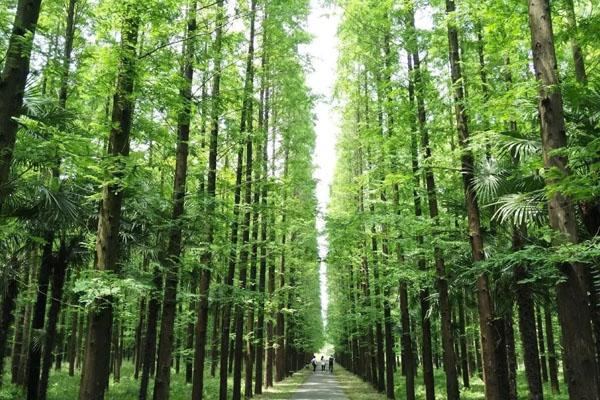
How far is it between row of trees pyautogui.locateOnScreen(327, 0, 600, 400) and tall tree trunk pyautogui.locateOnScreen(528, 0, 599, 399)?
13 millimetres

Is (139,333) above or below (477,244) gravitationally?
below

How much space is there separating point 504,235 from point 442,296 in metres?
2.26

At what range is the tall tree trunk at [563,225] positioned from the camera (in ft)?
16.5

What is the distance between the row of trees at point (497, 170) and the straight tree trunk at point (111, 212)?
525cm

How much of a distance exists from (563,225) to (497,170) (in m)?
4.41

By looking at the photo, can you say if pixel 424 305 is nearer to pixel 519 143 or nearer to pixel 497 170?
pixel 497 170

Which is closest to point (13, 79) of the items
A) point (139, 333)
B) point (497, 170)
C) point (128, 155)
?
point (128, 155)

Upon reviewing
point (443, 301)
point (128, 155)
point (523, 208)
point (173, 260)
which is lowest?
point (443, 301)

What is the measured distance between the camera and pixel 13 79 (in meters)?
5.68

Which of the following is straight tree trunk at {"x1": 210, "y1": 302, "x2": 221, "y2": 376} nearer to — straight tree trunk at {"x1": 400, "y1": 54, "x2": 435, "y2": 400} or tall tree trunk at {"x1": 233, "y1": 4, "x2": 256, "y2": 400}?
tall tree trunk at {"x1": 233, "y1": 4, "x2": 256, "y2": 400}

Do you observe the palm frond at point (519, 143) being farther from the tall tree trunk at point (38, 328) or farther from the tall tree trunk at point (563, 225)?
the tall tree trunk at point (38, 328)

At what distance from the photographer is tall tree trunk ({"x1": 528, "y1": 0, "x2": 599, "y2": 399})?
16.5ft

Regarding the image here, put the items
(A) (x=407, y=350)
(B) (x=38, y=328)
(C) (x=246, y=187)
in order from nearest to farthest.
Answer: (B) (x=38, y=328)
(C) (x=246, y=187)
(A) (x=407, y=350)

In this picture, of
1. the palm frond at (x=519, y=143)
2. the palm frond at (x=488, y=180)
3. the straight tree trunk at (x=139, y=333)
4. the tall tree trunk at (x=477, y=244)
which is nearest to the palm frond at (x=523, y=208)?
the palm frond at (x=519, y=143)
